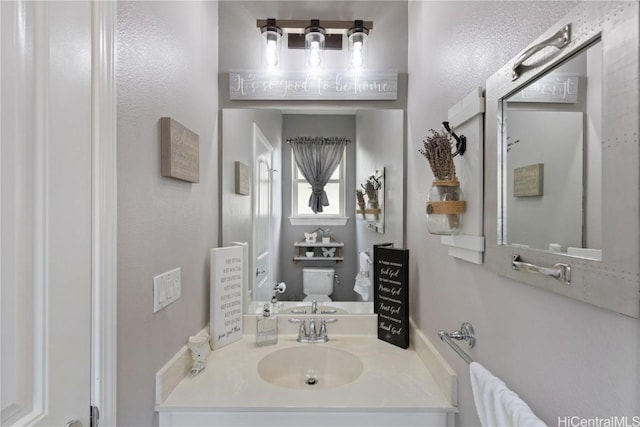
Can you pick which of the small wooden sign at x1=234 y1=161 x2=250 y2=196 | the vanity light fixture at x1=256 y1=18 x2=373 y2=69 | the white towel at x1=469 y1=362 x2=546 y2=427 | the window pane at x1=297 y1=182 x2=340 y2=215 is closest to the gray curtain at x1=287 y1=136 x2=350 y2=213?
the window pane at x1=297 y1=182 x2=340 y2=215

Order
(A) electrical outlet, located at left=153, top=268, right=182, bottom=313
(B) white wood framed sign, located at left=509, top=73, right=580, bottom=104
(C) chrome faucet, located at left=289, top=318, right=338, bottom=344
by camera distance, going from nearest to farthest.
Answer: (B) white wood framed sign, located at left=509, top=73, right=580, bottom=104 → (A) electrical outlet, located at left=153, top=268, right=182, bottom=313 → (C) chrome faucet, located at left=289, top=318, right=338, bottom=344

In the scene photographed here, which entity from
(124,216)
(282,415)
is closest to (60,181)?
(124,216)

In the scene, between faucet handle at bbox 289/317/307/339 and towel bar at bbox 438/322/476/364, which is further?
faucet handle at bbox 289/317/307/339

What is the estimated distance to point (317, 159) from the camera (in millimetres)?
1618

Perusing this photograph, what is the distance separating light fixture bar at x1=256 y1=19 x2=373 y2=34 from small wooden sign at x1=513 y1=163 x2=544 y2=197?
1.27 metres

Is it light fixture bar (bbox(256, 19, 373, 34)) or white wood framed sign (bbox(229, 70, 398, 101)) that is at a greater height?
light fixture bar (bbox(256, 19, 373, 34))

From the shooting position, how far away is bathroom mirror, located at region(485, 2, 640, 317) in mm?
410

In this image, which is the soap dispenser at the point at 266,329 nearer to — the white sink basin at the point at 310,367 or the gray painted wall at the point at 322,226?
the white sink basin at the point at 310,367

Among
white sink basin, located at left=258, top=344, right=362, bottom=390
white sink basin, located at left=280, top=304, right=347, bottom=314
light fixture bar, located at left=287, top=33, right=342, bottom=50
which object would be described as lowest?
white sink basin, located at left=258, top=344, right=362, bottom=390

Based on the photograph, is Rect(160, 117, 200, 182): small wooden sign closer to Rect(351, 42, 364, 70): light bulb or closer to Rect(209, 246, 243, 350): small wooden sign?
Rect(209, 246, 243, 350): small wooden sign

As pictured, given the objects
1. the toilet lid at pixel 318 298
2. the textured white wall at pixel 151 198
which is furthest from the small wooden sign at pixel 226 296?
the toilet lid at pixel 318 298

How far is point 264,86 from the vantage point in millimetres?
1564

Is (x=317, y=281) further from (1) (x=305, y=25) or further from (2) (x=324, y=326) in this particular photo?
(1) (x=305, y=25)

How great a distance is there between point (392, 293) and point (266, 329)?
0.63 m
